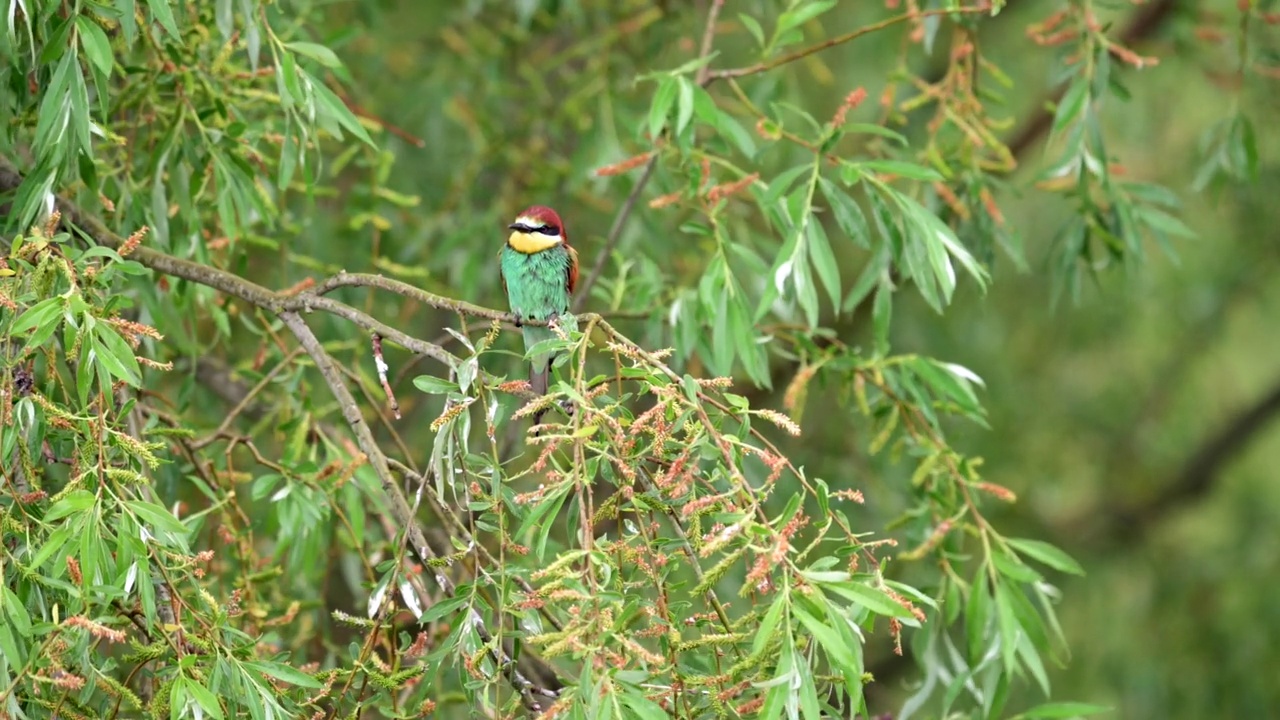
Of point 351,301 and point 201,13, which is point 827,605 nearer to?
point 201,13

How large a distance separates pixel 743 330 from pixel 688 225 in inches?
9.8

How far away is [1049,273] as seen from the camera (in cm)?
A: 553

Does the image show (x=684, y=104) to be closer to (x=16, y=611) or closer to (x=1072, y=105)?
(x=1072, y=105)

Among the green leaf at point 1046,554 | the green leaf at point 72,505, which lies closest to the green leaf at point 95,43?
the green leaf at point 72,505

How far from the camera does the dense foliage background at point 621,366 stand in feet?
5.81

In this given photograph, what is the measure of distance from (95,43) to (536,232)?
1227mm

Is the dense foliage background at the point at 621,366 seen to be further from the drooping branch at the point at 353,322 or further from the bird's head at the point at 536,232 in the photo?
the bird's head at the point at 536,232

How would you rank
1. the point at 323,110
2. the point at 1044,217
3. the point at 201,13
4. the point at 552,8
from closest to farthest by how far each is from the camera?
1. the point at 323,110
2. the point at 201,13
3. the point at 552,8
4. the point at 1044,217

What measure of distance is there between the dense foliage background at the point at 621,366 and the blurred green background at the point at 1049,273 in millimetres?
23

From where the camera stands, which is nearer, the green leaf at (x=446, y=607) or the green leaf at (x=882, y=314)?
the green leaf at (x=446, y=607)

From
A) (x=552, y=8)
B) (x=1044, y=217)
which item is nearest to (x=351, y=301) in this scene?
(x=552, y=8)

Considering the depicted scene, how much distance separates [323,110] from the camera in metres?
2.37

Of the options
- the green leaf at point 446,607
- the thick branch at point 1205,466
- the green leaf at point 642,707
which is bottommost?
the thick branch at point 1205,466

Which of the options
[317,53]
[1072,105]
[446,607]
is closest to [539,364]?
[317,53]
